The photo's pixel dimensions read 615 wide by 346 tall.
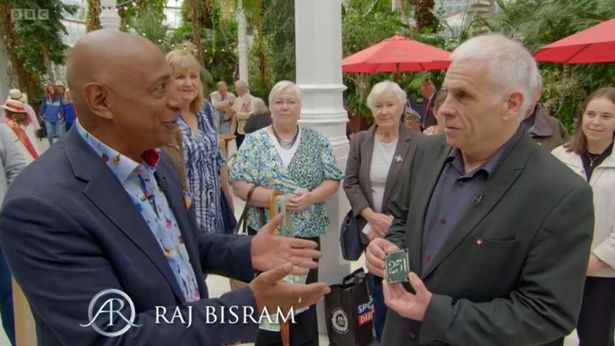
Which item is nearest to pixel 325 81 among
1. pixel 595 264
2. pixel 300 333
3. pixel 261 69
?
pixel 300 333

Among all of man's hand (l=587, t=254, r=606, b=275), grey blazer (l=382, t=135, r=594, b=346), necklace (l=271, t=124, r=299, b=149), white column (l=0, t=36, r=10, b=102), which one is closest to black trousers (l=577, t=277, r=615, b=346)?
man's hand (l=587, t=254, r=606, b=275)

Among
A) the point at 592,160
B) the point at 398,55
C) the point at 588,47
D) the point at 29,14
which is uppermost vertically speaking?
the point at 29,14

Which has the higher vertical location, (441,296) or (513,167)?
(513,167)

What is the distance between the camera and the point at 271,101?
3.40 meters

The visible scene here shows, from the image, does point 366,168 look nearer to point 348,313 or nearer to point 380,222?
point 380,222

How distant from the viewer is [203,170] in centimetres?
298

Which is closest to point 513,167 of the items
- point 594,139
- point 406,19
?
point 594,139

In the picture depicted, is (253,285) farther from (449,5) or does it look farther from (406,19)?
(449,5)

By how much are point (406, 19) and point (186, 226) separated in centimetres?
1653

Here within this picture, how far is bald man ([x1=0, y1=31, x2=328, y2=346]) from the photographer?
3.72 ft

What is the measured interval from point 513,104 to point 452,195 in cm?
37

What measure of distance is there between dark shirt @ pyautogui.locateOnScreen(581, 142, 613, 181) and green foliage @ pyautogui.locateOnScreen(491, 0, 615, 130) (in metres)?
5.97

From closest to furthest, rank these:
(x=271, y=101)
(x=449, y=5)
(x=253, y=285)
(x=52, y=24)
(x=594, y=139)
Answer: (x=253, y=285) < (x=594, y=139) < (x=271, y=101) < (x=52, y=24) < (x=449, y=5)

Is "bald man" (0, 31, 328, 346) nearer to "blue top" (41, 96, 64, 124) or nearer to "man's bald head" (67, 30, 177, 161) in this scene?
"man's bald head" (67, 30, 177, 161)
